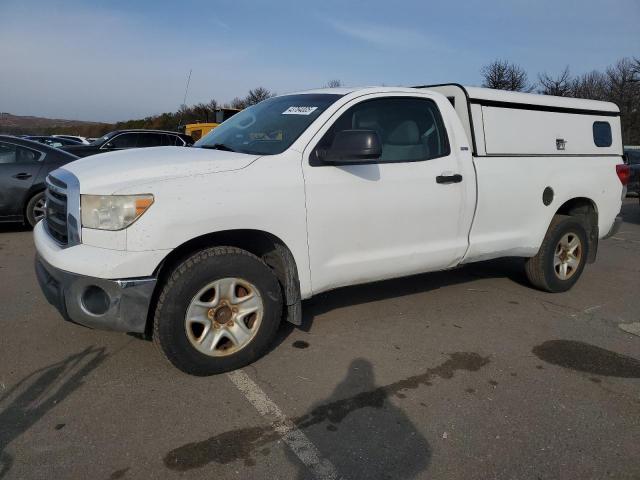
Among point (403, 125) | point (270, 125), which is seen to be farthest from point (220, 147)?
point (403, 125)

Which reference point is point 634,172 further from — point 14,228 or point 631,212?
point 14,228

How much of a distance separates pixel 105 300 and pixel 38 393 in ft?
2.27

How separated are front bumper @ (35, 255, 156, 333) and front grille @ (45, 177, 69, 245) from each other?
0.29 meters

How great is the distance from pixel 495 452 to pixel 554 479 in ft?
0.94

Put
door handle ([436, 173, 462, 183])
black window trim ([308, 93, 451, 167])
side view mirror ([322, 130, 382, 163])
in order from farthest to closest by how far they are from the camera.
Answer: door handle ([436, 173, 462, 183]) → black window trim ([308, 93, 451, 167]) → side view mirror ([322, 130, 382, 163])

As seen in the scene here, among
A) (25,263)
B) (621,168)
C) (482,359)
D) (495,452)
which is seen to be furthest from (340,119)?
(25,263)

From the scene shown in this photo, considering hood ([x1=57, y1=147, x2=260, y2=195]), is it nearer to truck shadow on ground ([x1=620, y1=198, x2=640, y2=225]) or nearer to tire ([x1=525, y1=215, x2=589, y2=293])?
tire ([x1=525, y1=215, x2=589, y2=293])

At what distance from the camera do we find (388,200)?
12.0 feet

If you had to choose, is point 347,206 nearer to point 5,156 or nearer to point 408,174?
point 408,174

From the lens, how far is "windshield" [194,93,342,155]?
11.5ft

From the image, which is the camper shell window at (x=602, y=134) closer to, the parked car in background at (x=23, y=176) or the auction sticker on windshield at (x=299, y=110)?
the auction sticker on windshield at (x=299, y=110)

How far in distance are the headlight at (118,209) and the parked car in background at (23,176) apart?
5.60 meters

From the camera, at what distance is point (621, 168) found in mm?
5355

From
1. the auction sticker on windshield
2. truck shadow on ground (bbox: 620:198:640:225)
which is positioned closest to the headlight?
the auction sticker on windshield
